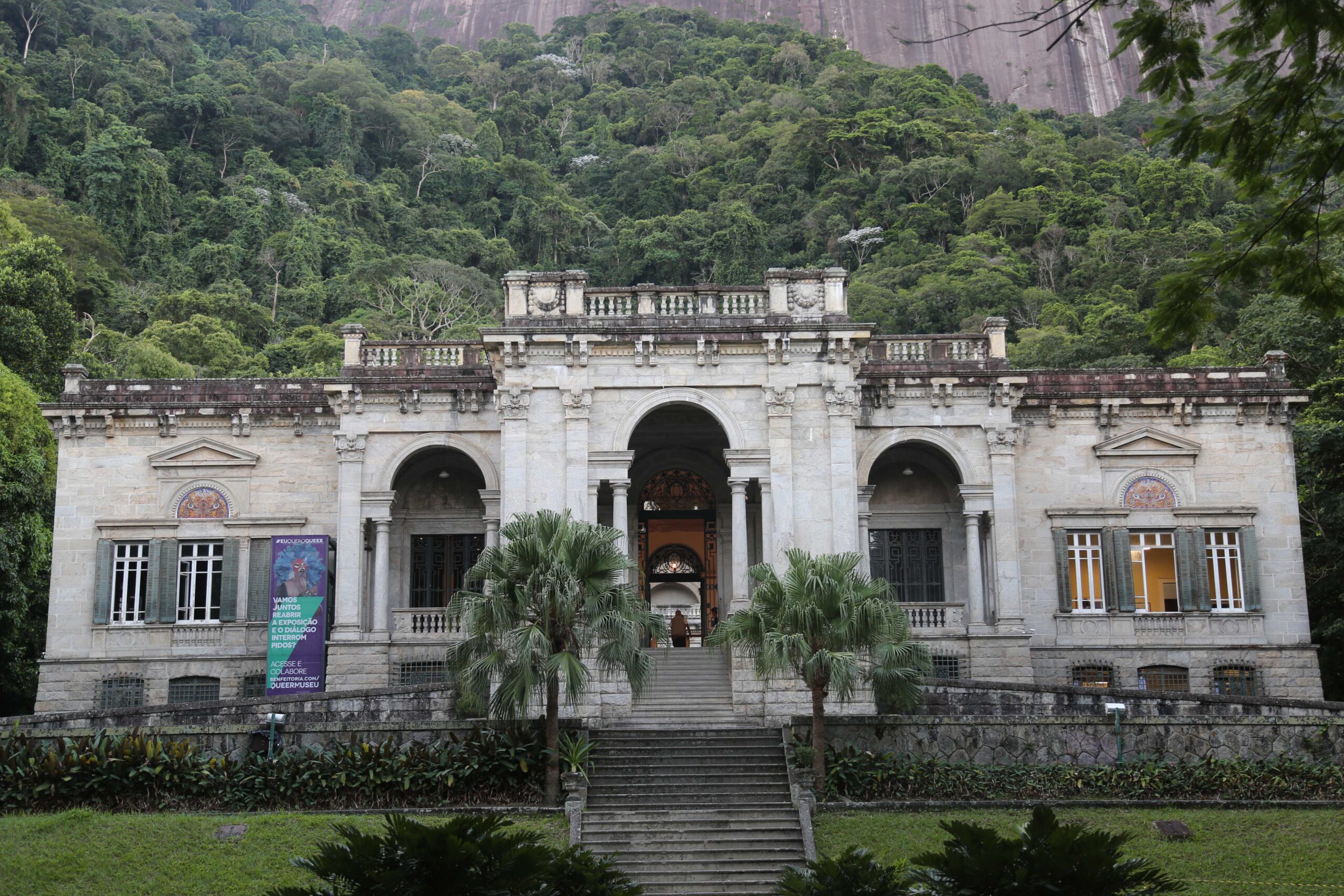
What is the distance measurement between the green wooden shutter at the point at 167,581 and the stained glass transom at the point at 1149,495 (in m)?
22.7

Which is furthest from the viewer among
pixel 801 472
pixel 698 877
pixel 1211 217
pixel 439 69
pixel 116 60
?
pixel 439 69

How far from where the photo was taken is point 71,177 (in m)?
69.8

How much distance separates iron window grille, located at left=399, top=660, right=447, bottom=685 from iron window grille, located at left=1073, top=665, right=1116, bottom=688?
581 inches

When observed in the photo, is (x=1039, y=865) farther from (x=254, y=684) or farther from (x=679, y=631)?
(x=679, y=631)

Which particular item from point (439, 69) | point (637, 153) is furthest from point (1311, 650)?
point (439, 69)

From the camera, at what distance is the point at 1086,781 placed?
21.9 m

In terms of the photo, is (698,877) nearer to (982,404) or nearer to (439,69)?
(982,404)

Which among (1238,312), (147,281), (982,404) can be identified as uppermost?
(147,281)

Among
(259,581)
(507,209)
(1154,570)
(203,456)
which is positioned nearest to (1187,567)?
(1154,570)

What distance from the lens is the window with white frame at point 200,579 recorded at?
30828 mm

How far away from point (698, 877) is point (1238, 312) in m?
33.4

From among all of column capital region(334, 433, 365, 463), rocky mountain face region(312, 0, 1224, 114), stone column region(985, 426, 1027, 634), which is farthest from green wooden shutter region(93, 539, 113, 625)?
rocky mountain face region(312, 0, 1224, 114)

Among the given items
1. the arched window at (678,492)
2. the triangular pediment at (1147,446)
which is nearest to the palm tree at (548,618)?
the arched window at (678,492)

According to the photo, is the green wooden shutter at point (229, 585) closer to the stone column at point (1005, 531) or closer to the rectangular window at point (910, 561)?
the rectangular window at point (910, 561)
